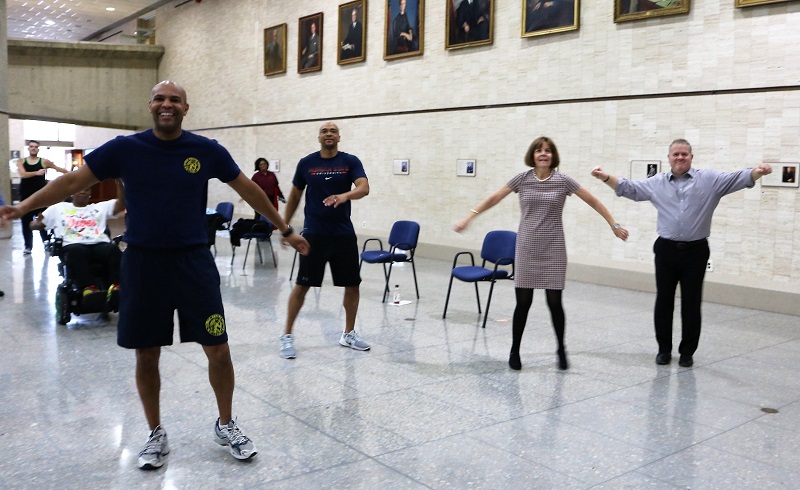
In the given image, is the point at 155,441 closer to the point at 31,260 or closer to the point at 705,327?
the point at 705,327

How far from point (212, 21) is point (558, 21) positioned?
1108cm

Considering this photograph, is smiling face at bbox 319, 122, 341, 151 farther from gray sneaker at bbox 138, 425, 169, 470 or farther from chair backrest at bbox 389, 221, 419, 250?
chair backrest at bbox 389, 221, 419, 250

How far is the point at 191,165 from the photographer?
308 cm

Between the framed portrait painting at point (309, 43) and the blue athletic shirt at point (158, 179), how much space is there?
12.0 m

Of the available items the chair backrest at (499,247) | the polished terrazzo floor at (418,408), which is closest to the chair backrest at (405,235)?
the chair backrest at (499,247)

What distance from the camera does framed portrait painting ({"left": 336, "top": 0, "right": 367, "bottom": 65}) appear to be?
13.4 m

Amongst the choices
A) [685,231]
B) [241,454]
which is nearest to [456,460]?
[241,454]

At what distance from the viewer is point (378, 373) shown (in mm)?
4871

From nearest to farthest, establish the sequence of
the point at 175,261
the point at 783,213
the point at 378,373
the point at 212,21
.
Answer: the point at 175,261 → the point at 378,373 → the point at 783,213 → the point at 212,21

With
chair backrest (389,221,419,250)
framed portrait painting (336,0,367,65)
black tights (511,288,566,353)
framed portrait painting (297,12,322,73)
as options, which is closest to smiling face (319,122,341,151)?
black tights (511,288,566,353)

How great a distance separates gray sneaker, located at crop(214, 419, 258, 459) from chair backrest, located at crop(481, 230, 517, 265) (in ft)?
12.9

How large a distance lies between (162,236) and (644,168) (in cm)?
733

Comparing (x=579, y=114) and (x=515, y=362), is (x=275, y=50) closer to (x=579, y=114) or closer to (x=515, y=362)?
(x=579, y=114)

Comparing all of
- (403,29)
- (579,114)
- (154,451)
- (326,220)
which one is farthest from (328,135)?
(403,29)
